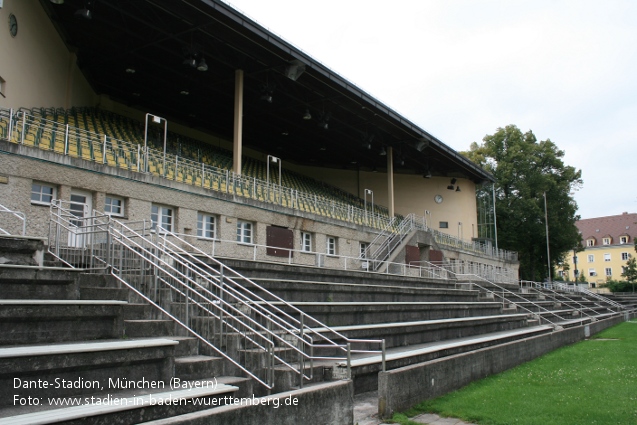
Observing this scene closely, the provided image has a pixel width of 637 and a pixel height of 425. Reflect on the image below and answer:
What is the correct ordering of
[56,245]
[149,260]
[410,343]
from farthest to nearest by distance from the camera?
[410,343]
[56,245]
[149,260]

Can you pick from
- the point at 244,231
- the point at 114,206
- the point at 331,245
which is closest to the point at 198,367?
the point at 114,206

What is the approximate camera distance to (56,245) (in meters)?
9.11

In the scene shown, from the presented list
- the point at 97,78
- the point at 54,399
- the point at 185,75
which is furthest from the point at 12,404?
the point at 97,78

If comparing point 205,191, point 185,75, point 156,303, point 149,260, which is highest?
point 185,75

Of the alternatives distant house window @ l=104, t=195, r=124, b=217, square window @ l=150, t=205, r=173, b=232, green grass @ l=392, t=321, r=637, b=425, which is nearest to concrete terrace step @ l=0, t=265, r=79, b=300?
green grass @ l=392, t=321, r=637, b=425

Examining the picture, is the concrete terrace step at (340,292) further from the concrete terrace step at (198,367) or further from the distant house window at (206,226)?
the distant house window at (206,226)

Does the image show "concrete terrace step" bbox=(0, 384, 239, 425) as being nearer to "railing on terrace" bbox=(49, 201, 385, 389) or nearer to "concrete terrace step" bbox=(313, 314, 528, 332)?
"railing on terrace" bbox=(49, 201, 385, 389)

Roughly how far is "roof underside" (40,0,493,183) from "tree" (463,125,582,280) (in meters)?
18.4

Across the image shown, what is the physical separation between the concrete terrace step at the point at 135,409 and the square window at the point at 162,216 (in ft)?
35.6

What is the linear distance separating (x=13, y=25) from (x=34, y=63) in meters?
2.04

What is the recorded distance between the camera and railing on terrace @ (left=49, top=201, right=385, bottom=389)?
723cm

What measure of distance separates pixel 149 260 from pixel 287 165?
3230cm

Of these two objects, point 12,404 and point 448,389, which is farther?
point 448,389

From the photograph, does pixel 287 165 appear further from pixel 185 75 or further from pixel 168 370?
pixel 168 370
